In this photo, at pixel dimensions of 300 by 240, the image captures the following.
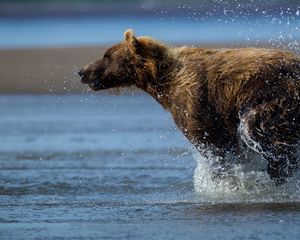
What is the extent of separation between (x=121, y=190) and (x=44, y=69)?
41.0 ft

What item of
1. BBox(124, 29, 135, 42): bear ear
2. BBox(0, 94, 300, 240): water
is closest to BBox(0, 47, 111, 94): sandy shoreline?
BBox(0, 94, 300, 240): water

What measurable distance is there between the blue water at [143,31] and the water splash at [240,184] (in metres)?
12.5

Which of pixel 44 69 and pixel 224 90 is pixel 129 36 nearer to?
pixel 224 90

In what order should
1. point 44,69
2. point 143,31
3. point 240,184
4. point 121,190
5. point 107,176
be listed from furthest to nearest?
point 143,31 → point 44,69 → point 107,176 → point 121,190 → point 240,184

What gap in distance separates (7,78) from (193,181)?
11.8 meters

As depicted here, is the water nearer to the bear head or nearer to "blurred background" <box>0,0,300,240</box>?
"blurred background" <box>0,0,300,240</box>

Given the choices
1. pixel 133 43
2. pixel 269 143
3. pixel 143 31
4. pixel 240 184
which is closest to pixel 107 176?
pixel 133 43

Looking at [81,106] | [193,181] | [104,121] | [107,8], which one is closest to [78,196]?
[193,181]

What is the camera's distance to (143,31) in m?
32.8

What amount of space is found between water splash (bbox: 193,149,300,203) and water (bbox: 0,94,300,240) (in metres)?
0.01

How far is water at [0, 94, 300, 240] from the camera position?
788 cm

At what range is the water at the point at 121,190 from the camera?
7.88 meters

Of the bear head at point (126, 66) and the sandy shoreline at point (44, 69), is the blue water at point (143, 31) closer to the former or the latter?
the sandy shoreline at point (44, 69)

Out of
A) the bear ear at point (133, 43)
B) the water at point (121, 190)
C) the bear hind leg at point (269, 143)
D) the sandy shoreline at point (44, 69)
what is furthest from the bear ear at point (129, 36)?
the sandy shoreline at point (44, 69)
